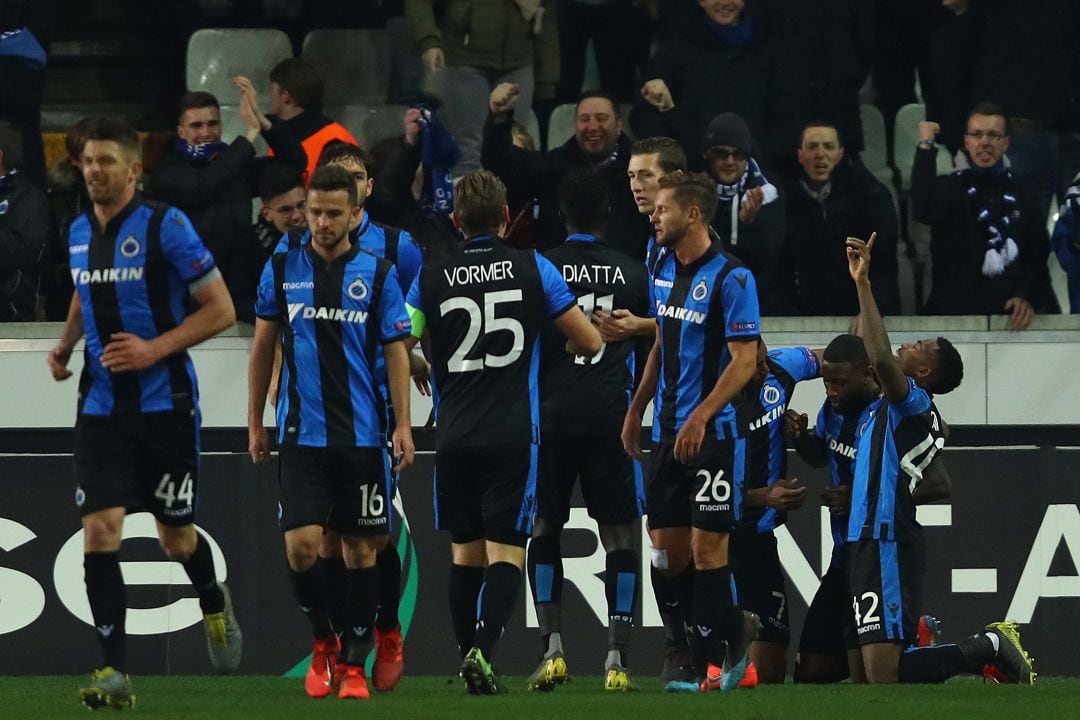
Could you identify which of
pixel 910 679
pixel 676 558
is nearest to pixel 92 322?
pixel 676 558

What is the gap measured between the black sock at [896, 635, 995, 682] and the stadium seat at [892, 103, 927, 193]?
450 cm

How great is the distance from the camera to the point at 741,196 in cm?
1038

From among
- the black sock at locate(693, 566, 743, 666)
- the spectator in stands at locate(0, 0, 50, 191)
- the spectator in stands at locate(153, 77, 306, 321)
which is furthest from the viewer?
the spectator in stands at locate(0, 0, 50, 191)

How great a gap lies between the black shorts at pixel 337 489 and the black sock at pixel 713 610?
4.08 ft

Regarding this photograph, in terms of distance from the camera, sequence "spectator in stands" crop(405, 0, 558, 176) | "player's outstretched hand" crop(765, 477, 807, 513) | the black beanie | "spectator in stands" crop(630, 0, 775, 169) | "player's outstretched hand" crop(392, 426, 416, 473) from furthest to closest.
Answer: "spectator in stands" crop(405, 0, 558, 176) < "spectator in stands" crop(630, 0, 775, 169) < the black beanie < "player's outstretched hand" crop(765, 477, 807, 513) < "player's outstretched hand" crop(392, 426, 416, 473)

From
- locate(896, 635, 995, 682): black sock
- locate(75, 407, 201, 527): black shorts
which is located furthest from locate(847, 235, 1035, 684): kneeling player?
locate(75, 407, 201, 527): black shorts

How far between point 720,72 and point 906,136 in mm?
1805

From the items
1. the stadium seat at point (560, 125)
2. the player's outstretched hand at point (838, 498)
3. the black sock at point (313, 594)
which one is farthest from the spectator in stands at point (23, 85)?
the player's outstretched hand at point (838, 498)

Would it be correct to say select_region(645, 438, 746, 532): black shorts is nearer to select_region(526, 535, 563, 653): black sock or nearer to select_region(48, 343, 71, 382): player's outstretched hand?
select_region(526, 535, 563, 653): black sock

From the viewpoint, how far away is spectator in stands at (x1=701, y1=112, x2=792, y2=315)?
33.8 feet

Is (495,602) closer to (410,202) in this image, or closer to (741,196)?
(741,196)

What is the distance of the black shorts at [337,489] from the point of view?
25.3 ft

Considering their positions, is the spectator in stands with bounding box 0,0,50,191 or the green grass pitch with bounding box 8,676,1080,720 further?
the spectator in stands with bounding box 0,0,50,191

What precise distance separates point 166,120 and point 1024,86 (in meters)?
5.31
